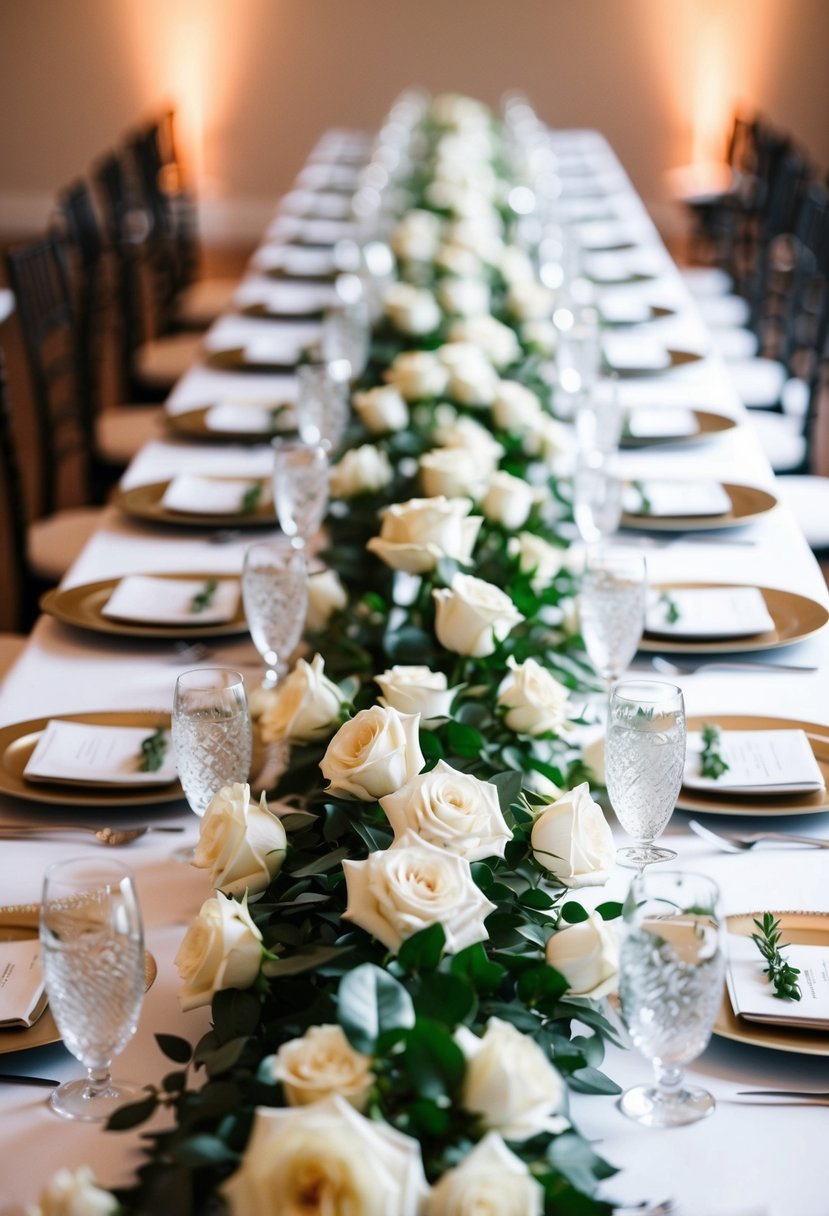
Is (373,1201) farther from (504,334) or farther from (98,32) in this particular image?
(98,32)

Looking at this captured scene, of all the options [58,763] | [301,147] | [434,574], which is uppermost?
[434,574]

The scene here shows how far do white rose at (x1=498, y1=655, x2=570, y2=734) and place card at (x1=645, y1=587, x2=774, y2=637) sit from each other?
0.53 m

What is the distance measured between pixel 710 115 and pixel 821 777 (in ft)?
29.9

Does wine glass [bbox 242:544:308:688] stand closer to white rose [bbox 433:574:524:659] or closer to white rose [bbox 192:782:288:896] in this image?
white rose [bbox 433:574:524:659]

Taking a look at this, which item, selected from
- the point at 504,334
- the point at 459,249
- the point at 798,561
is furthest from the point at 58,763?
the point at 459,249

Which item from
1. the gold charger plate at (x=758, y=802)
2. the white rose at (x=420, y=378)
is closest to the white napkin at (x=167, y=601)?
the white rose at (x=420, y=378)

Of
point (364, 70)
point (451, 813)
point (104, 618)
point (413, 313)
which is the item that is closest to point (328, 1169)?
point (451, 813)

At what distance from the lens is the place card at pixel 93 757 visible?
5.50ft

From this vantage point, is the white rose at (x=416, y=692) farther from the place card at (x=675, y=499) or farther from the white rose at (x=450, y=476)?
the place card at (x=675, y=499)

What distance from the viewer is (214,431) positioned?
304cm

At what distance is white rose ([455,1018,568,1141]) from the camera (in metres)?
Answer: 0.89

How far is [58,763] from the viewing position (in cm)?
171

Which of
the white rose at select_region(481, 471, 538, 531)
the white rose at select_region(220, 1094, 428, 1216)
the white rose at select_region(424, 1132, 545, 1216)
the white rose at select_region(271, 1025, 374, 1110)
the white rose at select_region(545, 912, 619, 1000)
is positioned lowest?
the white rose at select_region(481, 471, 538, 531)

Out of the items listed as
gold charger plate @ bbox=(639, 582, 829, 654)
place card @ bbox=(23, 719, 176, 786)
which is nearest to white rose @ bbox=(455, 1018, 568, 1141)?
place card @ bbox=(23, 719, 176, 786)
